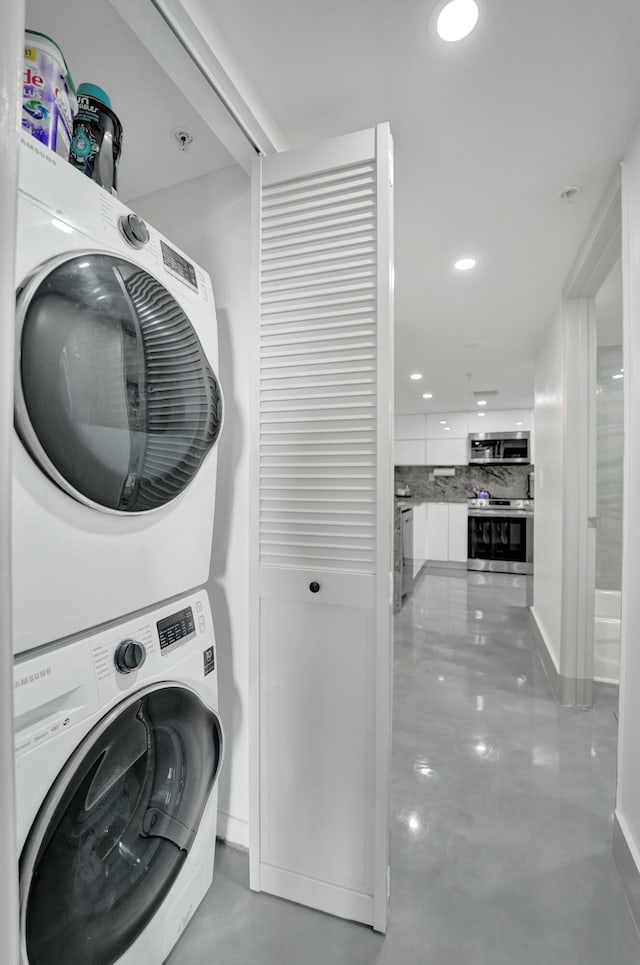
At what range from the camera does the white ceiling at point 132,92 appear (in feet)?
3.19

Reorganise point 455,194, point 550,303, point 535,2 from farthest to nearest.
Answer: point 550,303, point 455,194, point 535,2

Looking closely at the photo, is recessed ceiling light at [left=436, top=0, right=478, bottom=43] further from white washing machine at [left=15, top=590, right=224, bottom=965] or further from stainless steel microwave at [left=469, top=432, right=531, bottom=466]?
stainless steel microwave at [left=469, top=432, right=531, bottom=466]

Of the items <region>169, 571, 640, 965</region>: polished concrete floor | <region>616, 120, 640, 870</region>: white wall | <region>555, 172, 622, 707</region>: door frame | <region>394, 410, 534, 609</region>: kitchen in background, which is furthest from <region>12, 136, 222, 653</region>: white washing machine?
<region>394, 410, 534, 609</region>: kitchen in background

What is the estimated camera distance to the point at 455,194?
165 centimetres

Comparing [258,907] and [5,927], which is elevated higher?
[5,927]

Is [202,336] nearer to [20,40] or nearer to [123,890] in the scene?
[20,40]

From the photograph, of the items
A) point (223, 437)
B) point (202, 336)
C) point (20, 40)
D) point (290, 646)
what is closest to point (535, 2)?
point (202, 336)

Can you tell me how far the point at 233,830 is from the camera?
1430mm

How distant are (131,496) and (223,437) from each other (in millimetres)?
551

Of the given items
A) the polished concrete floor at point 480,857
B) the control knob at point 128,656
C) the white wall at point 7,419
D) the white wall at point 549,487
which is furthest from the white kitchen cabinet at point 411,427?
the white wall at point 7,419

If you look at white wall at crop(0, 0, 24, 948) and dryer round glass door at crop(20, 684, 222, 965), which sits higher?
white wall at crop(0, 0, 24, 948)

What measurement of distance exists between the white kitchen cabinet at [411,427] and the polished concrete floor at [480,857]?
465cm

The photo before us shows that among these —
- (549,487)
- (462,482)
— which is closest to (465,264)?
(549,487)

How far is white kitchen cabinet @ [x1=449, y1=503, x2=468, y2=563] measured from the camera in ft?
20.4
